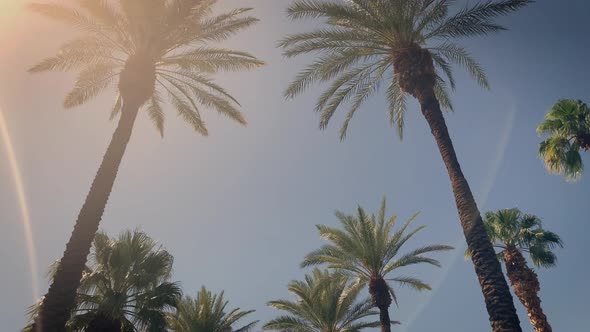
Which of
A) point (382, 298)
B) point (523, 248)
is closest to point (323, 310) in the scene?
point (382, 298)

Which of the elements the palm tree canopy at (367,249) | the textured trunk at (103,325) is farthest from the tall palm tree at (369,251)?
the textured trunk at (103,325)

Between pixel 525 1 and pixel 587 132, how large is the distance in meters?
9.67

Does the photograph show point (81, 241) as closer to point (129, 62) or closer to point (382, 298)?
point (129, 62)

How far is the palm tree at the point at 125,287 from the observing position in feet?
48.0

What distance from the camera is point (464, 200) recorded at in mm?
11062

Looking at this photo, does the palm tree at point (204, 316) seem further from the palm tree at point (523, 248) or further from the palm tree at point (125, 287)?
the palm tree at point (523, 248)

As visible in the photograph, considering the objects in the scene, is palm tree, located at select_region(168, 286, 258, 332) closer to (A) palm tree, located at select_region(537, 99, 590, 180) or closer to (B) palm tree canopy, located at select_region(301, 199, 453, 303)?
(B) palm tree canopy, located at select_region(301, 199, 453, 303)

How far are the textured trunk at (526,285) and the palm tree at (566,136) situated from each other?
5.56 m

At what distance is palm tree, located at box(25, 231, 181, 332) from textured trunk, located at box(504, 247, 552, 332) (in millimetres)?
17581

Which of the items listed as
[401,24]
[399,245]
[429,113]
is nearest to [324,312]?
[399,245]

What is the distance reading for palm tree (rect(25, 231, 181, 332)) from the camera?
48.0 ft

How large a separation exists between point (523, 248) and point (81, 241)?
2313 centimetres

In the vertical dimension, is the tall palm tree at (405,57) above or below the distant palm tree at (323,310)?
above

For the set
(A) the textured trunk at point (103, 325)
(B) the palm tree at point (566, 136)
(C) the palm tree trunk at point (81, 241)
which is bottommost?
(A) the textured trunk at point (103, 325)
